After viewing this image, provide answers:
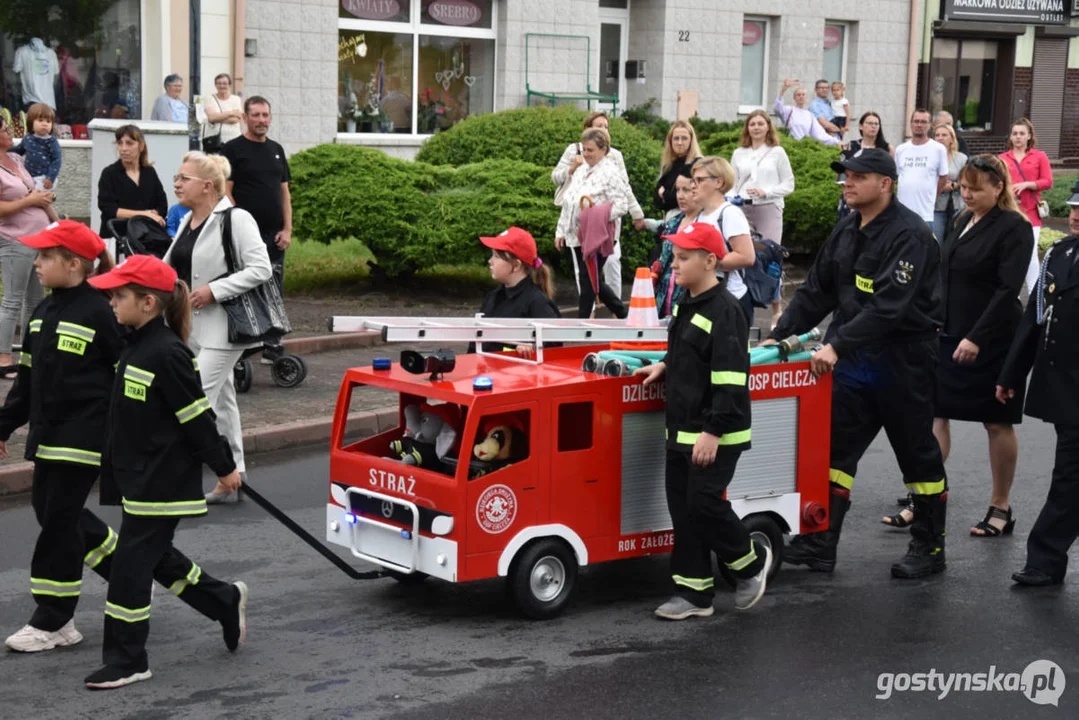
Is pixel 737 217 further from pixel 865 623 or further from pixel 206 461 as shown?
pixel 206 461

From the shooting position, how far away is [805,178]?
18.6 m

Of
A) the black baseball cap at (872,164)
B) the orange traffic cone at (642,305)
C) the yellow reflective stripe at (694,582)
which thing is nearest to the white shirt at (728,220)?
the orange traffic cone at (642,305)

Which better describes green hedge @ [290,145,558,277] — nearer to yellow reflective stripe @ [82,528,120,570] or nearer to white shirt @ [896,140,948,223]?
white shirt @ [896,140,948,223]

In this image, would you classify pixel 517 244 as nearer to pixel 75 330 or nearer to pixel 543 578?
pixel 543 578

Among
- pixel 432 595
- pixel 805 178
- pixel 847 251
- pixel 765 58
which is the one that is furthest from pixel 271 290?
pixel 765 58

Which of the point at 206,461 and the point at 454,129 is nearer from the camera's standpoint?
the point at 206,461

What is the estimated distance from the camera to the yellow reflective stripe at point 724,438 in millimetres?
6359

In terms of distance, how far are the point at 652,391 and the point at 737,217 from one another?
7.16 ft

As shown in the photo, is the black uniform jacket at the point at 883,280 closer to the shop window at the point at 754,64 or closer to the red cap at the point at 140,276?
the red cap at the point at 140,276

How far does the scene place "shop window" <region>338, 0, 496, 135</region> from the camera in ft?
72.8

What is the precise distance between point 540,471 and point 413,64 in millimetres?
17329

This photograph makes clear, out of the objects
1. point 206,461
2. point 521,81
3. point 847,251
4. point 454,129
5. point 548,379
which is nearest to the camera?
point 206,461

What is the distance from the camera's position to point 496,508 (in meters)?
6.30

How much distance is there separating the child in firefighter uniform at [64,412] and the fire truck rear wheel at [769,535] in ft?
9.34
